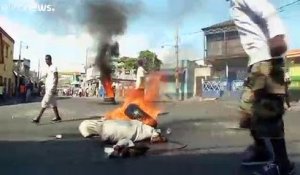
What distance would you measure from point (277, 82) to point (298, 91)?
24.7 m

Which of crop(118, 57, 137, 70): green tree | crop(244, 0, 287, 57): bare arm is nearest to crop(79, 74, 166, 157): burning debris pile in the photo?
crop(118, 57, 137, 70): green tree

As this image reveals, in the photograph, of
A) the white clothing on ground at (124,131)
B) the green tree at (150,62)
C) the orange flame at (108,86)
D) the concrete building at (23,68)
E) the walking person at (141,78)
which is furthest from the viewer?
the concrete building at (23,68)

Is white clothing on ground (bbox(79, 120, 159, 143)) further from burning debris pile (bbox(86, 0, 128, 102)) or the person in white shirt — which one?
the person in white shirt

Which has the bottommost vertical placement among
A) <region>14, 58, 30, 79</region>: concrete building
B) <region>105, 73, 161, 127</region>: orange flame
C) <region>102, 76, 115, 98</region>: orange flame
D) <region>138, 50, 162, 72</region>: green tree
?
<region>105, 73, 161, 127</region>: orange flame

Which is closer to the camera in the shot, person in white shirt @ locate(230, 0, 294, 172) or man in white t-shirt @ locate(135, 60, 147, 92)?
person in white shirt @ locate(230, 0, 294, 172)

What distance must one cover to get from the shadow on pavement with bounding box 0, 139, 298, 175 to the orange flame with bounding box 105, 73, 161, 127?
117cm

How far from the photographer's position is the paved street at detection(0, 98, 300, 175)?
16.1 ft

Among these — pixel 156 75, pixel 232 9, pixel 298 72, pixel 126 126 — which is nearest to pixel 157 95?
pixel 156 75

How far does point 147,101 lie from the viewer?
771 cm

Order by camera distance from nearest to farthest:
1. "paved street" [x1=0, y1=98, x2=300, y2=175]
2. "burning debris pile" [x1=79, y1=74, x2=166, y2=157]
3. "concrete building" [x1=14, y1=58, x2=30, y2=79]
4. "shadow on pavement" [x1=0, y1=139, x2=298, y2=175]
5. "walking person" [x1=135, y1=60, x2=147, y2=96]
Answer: "shadow on pavement" [x1=0, y1=139, x2=298, y2=175], "paved street" [x1=0, y1=98, x2=300, y2=175], "burning debris pile" [x1=79, y1=74, x2=166, y2=157], "walking person" [x1=135, y1=60, x2=147, y2=96], "concrete building" [x1=14, y1=58, x2=30, y2=79]

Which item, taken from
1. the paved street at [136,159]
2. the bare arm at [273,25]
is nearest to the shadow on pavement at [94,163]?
the paved street at [136,159]

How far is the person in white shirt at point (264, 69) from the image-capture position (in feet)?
12.7

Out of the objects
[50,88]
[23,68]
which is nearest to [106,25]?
[50,88]

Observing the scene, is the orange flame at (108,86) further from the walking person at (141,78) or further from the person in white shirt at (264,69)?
the person in white shirt at (264,69)
